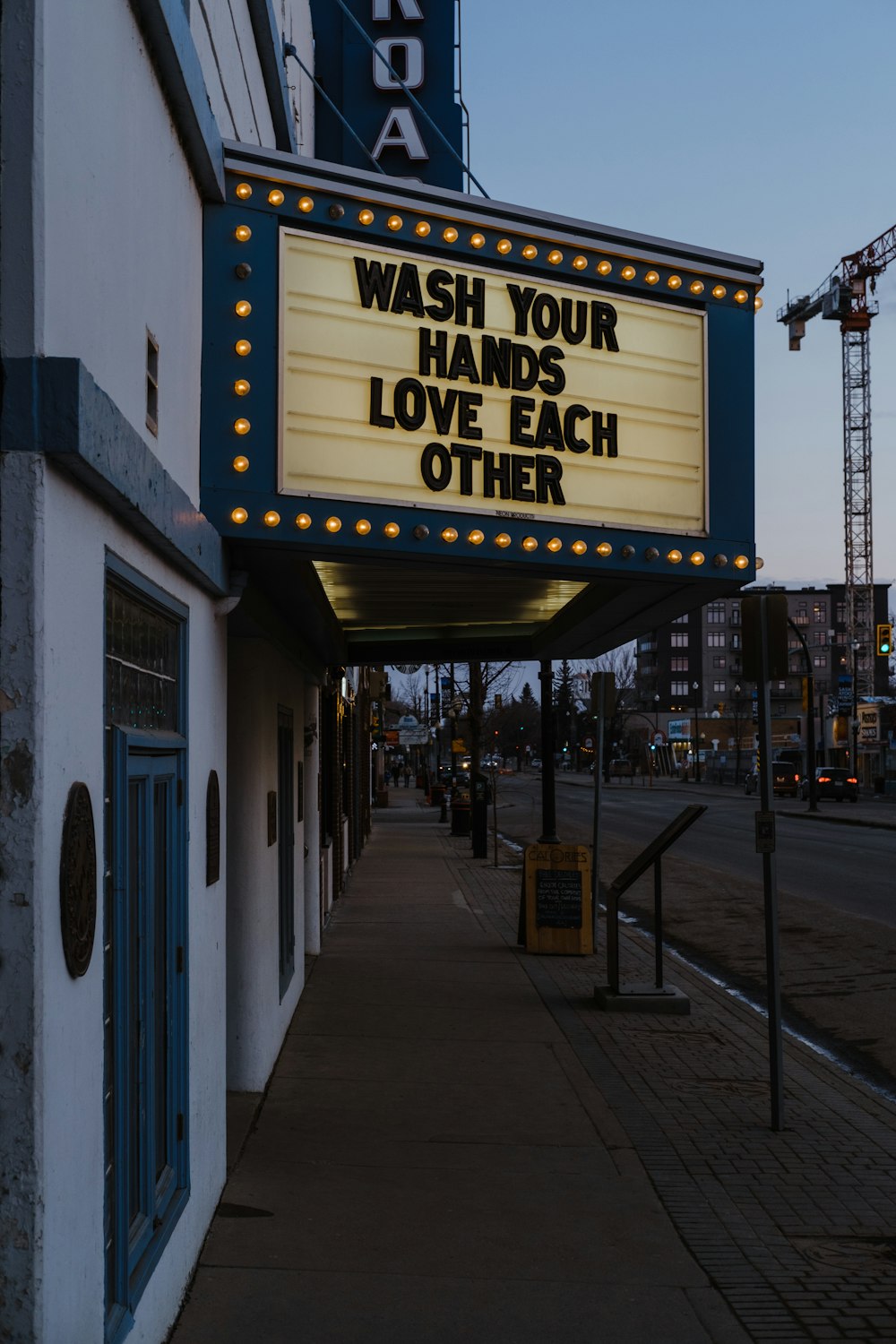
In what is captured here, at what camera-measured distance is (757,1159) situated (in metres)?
7.05

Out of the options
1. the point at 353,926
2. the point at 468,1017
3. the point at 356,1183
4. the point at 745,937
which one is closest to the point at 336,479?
the point at 356,1183

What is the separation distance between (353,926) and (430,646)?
3863mm

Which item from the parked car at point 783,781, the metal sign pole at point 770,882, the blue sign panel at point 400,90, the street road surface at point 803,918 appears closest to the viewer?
the metal sign pole at point 770,882

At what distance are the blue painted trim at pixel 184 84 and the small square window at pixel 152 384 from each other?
90 cm

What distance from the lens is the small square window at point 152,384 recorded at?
455cm

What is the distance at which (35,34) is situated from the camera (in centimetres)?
304

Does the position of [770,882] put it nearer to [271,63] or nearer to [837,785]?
[271,63]

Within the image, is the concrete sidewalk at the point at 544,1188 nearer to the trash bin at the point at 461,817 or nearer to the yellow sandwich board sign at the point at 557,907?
the yellow sandwich board sign at the point at 557,907

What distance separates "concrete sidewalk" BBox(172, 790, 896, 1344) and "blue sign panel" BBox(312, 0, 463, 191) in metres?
8.21

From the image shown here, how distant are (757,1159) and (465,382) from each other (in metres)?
4.05

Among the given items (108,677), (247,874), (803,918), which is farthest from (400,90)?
(108,677)

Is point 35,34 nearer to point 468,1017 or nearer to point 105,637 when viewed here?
point 105,637

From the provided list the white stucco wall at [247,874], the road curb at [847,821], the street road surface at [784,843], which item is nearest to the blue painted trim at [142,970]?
the white stucco wall at [247,874]

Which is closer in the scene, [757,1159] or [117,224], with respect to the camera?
[117,224]
